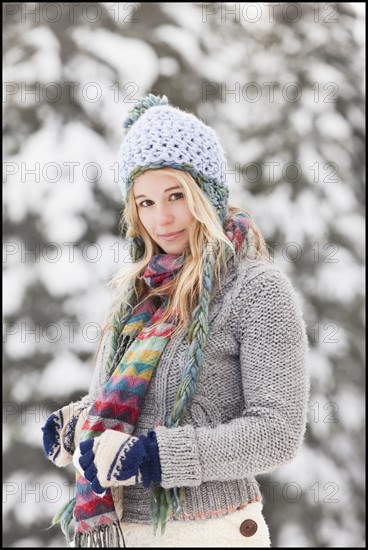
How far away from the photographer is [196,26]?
4.19 meters

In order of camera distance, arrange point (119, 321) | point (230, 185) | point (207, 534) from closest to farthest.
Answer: point (207, 534) < point (119, 321) < point (230, 185)

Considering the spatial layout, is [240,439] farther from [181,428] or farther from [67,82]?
[67,82]

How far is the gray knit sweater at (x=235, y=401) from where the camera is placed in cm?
151

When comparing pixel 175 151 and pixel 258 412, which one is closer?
pixel 258 412

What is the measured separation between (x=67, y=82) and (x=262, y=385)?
296 cm

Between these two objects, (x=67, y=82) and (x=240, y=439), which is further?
(x=67, y=82)

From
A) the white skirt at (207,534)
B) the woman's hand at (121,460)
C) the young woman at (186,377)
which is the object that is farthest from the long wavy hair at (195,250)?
the white skirt at (207,534)

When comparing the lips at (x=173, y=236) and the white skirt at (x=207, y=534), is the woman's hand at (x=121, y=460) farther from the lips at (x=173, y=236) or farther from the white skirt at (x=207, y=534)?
the lips at (x=173, y=236)

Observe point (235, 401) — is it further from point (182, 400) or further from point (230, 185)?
point (230, 185)

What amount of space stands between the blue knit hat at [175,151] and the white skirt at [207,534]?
0.69 m

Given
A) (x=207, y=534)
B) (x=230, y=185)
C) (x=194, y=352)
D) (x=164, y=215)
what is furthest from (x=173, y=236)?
(x=230, y=185)

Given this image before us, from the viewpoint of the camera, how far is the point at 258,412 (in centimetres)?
154

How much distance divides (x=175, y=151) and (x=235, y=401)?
0.58 metres

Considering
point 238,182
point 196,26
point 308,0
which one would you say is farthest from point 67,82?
point 308,0
